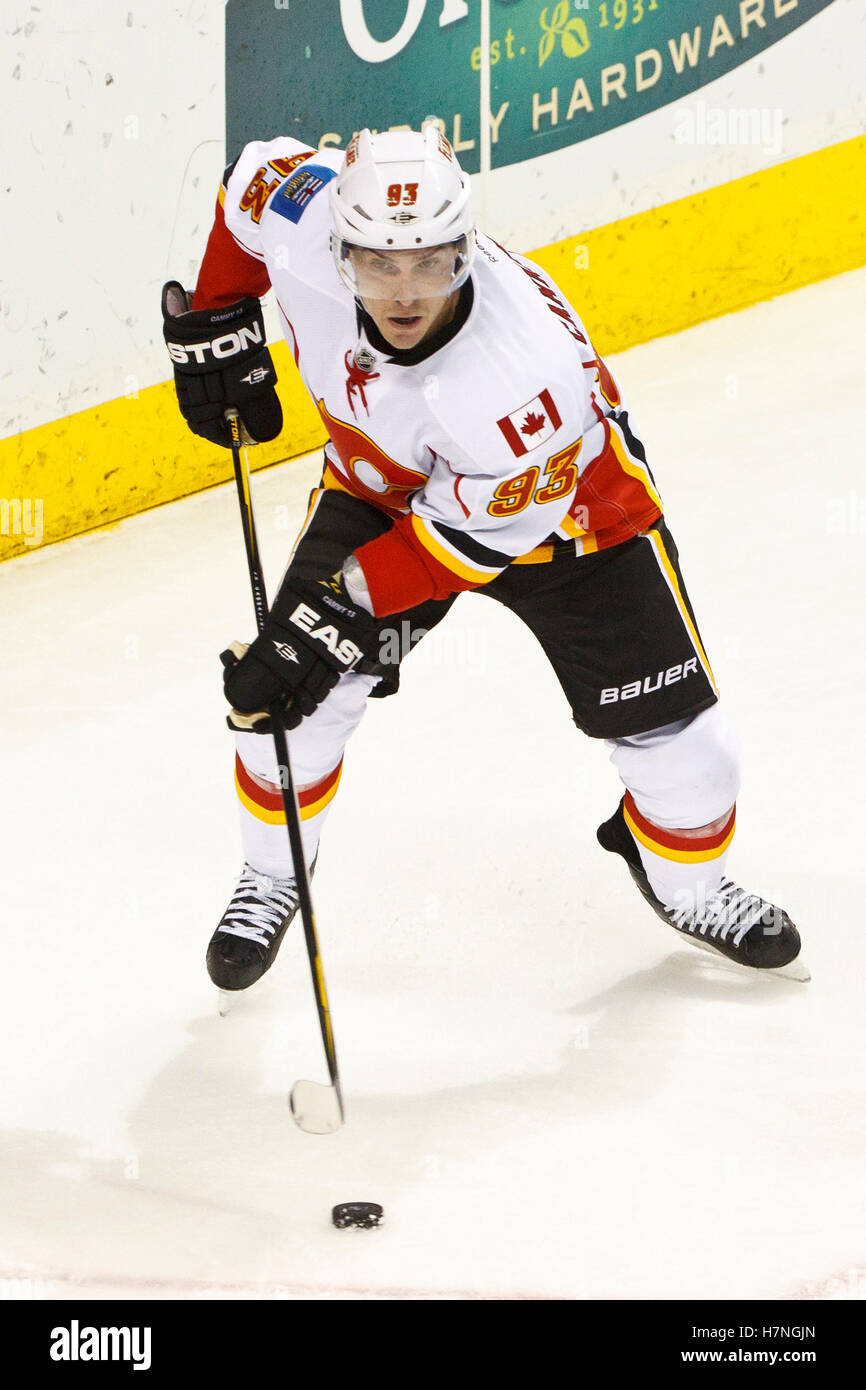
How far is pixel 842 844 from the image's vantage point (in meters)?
2.98

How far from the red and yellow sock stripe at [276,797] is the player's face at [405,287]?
71 centimetres

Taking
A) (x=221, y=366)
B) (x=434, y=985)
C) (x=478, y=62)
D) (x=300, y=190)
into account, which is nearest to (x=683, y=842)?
(x=434, y=985)

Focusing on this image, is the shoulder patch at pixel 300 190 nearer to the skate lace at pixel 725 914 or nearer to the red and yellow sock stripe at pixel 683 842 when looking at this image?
the red and yellow sock stripe at pixel 683 842

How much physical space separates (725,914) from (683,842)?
14 cm

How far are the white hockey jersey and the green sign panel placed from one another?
1.96 metres

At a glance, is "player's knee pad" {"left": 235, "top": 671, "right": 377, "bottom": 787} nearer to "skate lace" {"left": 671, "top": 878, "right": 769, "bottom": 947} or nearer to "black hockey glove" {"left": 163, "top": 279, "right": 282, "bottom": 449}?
"black hockey glove" {"left": 163, "top": 279, "right": 282, "bottom": 449}

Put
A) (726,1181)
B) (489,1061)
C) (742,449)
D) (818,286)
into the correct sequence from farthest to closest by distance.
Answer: (818,286) < (742,449) < (489,1061) < (726,1181)

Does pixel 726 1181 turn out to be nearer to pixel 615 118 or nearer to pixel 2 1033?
pixel 2 1033

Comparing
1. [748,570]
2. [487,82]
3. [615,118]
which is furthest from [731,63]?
[748,570]

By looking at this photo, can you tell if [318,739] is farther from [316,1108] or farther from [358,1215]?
[358,1215]

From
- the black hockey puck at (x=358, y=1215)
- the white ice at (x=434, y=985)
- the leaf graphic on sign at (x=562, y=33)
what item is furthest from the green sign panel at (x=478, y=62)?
the black hockey puck at (x=358, y=1215)

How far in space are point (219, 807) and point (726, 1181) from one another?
128cm

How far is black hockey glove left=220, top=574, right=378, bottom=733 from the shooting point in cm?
211

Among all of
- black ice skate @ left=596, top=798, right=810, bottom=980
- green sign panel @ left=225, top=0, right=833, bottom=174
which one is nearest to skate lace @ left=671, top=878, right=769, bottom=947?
black ice skate @ left=596, top=798, right=810, bottom=980
